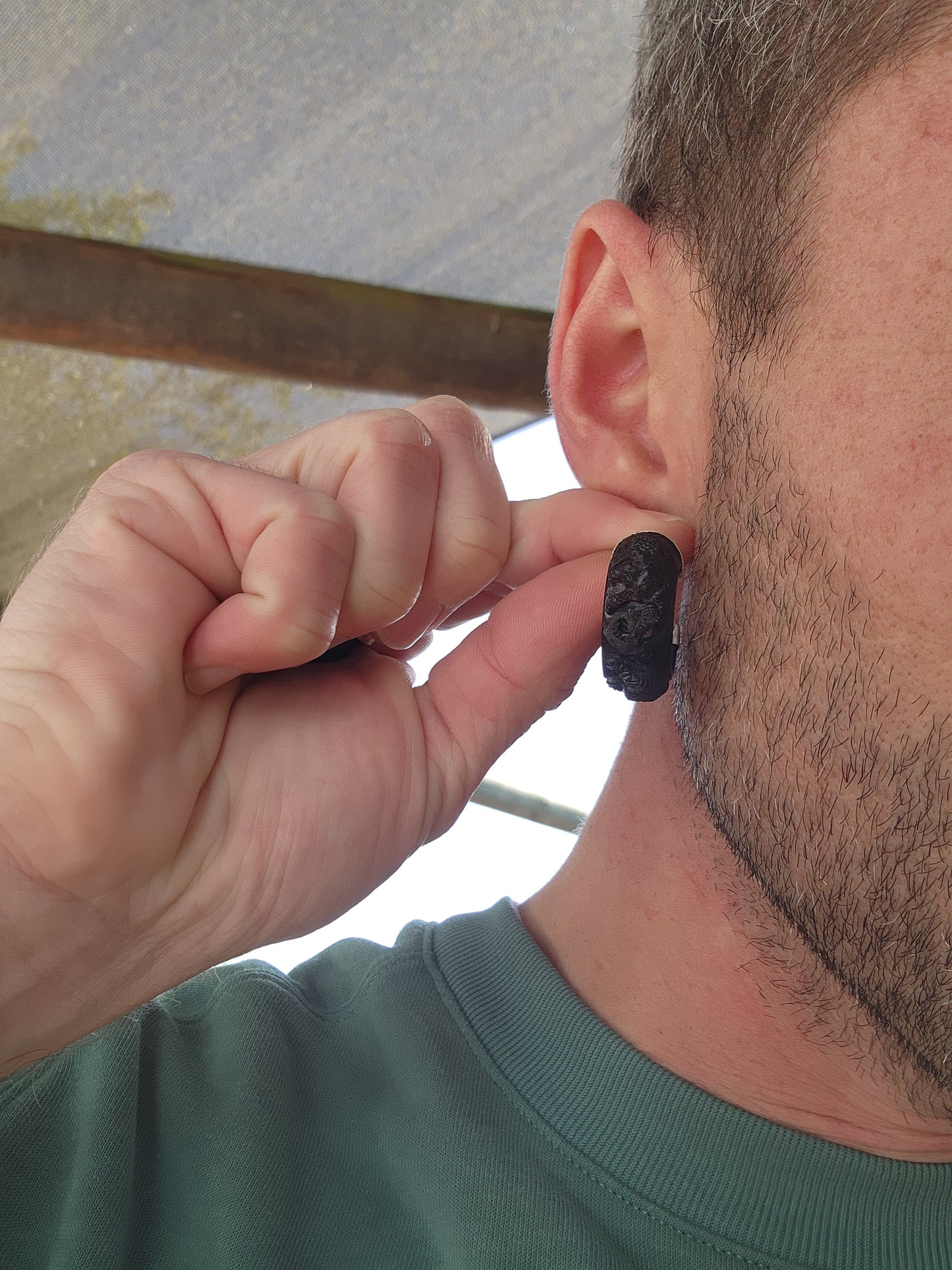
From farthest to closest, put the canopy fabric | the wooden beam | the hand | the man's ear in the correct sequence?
1. the wooden beam
2. the canopy fabric
3. the man's ear
4. the hand

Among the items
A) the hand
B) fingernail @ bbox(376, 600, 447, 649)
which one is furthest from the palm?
fingernail @ bbox(376, 600, 447, 649)

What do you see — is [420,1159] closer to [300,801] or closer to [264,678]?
[300,801]

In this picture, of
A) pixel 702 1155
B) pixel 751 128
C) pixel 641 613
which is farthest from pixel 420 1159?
pixel 751 128

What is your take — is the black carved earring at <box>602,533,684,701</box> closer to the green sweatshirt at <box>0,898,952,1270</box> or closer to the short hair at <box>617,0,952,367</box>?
the short hair at <box>617,0,952,367</box>

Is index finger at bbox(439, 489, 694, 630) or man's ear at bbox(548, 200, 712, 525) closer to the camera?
index finger at bbox(439, 489, 694, 630)

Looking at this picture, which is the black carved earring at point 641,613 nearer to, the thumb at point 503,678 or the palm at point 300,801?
the thumb at point 503,678

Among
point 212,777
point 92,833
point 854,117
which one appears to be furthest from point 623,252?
point 92,833

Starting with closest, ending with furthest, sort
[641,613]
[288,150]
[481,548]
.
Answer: [641,613]
[481,548]
[288,150]

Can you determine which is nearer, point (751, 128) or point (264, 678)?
point (264, 678)
